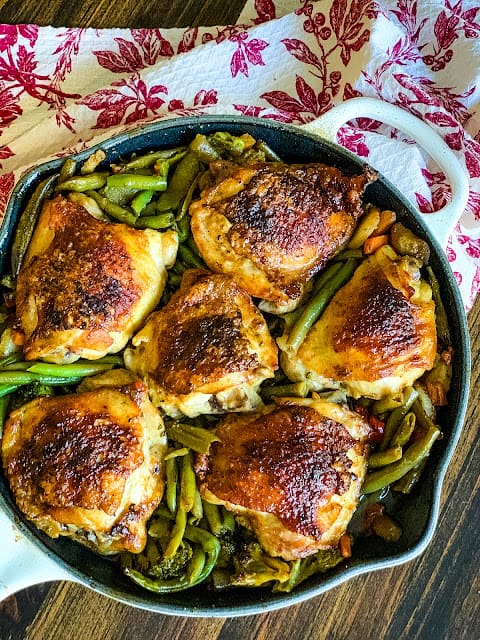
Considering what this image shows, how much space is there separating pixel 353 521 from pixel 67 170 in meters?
1.80

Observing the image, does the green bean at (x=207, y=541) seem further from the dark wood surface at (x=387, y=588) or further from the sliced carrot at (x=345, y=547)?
the dark wood surface at (x=387, y=588)

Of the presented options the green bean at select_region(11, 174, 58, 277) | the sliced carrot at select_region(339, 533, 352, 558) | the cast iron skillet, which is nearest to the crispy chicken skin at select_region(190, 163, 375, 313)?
the cast iron skillet

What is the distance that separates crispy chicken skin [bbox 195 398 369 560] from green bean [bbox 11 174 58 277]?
1.06m

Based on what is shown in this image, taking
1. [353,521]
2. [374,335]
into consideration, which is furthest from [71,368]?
[353,521]

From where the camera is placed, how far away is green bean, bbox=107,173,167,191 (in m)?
2.85

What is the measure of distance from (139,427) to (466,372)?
4.15 feet

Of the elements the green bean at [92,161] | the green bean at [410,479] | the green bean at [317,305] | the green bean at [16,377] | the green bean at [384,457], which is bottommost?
the green bean at [410,479]

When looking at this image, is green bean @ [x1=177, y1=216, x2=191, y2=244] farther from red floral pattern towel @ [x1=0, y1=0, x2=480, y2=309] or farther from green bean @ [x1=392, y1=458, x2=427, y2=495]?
green bean @ [x1=392, y1=458, x2=427, y2=495]

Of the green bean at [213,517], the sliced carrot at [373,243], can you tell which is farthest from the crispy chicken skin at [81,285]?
the sliced carrot at [373,243]

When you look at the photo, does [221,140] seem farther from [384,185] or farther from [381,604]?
[381,604]

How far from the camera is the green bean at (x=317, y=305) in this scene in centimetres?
279

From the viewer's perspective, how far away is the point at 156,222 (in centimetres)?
287

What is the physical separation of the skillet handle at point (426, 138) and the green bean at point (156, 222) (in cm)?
66

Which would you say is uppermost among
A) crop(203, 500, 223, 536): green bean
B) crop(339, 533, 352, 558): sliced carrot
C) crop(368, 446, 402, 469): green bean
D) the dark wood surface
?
crop(203, 500, 223, 536): green bean
